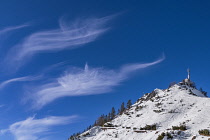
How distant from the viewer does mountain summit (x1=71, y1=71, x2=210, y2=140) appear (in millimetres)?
51869

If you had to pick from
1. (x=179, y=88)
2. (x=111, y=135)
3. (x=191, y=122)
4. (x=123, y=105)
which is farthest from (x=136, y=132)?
(x=123, y=105)

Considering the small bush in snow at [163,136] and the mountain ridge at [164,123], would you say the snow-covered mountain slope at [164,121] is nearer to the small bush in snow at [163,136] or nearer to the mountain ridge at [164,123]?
the mountain ridge at [164,123]

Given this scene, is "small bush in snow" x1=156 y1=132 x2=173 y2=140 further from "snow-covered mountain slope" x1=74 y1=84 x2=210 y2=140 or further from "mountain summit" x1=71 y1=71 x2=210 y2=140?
"snow-covered mountain slope" x1=74 y1=84 x2=210 y2=140

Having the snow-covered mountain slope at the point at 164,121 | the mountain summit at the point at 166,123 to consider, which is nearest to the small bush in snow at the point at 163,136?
the mountain summit at the point at 166,123

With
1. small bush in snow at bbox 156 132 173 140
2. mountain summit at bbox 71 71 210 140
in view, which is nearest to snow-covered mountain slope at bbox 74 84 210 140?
mountain summit at bbox 71 71 210 140

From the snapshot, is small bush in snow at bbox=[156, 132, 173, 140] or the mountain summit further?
the mountain summit

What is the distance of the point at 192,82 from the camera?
15150 cm

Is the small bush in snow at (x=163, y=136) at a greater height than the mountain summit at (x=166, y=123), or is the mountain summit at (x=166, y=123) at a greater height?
the mountain summit at (x=166, y=123)

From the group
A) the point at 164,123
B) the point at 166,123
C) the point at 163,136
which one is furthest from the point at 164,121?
the point at 163,136

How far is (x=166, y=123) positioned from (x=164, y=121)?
196 cm

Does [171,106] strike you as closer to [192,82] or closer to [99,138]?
[99,138]

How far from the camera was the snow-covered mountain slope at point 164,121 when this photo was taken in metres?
57.3

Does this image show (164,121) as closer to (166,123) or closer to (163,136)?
(166,123)

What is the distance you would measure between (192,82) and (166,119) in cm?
8537
